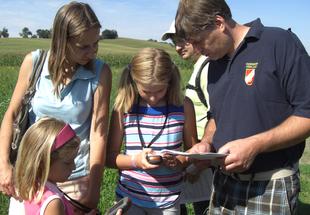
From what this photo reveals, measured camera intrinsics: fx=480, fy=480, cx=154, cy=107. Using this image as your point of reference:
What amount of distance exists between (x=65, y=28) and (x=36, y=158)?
87 centimetres

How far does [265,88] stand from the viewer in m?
2.50

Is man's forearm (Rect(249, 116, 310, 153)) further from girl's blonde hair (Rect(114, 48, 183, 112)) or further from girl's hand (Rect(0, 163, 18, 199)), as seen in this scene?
girl's hand (Rect(0, 163, 18, 199))

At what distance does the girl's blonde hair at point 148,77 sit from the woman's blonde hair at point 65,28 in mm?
442

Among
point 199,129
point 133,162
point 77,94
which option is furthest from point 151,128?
point 199,129

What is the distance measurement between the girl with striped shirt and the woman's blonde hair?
1.60 ft

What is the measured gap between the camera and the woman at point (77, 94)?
9.66 ft

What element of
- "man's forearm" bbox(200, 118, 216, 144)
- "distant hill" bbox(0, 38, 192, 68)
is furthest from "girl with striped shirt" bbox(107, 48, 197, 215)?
"distant hill" bbox(0, 38, 192, 68)

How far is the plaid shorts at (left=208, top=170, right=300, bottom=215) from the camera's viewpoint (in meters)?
2.63

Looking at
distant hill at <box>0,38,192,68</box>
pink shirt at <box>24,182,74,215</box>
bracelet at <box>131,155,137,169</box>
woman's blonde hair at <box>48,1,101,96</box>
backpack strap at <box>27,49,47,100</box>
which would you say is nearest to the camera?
pink shirt at <box>24,182,74,215</box>

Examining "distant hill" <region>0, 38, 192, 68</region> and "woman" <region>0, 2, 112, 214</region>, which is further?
"distant hill" <region>0, 38, 192, 68</region>

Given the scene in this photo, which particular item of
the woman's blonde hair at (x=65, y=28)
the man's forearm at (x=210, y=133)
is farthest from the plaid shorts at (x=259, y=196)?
the woman's blonde hair at (x=65, y=28)

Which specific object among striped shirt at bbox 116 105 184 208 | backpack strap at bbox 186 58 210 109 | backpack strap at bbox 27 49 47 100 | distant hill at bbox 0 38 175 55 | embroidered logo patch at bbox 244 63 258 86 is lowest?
distant hill at bbox 0 38 175 55

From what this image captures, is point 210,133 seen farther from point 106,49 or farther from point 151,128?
point 106,49

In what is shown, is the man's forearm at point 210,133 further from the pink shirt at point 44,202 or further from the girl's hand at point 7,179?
the girl's hand at point 7,179
